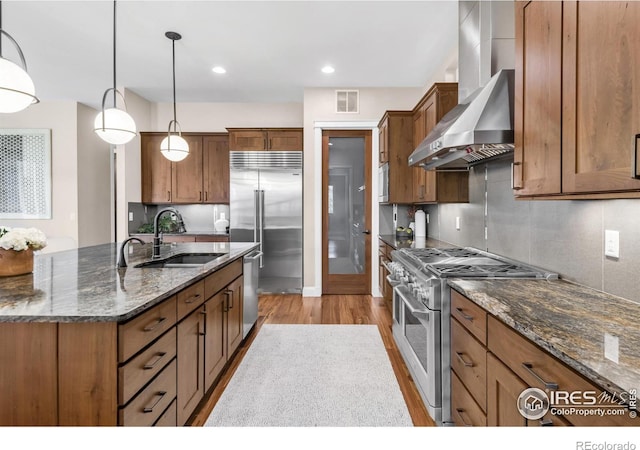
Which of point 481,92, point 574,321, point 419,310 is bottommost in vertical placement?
point 419,310

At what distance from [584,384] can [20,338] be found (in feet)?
5.76

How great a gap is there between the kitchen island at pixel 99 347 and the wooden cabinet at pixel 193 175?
3.58 m

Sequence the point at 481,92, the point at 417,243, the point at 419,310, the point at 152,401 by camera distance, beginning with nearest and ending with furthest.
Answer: the point at 152,401 → the point at 419,310 → the point at 481,92 → the point at 417,243

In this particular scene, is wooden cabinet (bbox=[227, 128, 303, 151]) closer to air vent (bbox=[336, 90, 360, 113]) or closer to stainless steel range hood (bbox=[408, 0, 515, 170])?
air vent (bbox=[336, 90, 360, 113])

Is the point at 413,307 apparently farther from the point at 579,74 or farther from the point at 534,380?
the point at 579,74

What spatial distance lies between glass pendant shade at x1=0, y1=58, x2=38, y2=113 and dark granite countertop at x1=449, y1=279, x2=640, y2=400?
2495 mm

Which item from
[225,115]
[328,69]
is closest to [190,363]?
[328,69]

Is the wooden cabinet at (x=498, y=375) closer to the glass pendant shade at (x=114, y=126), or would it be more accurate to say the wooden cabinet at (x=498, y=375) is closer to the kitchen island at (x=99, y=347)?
the kitchen island at (x=99, y=347)

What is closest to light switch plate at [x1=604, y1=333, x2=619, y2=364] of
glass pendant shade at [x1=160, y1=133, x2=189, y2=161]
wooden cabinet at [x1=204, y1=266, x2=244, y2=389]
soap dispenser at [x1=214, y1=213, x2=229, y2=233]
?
wooden cabinet at [x1=204, y1=266, x2=244, y2=389]

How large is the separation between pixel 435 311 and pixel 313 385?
1.09 m

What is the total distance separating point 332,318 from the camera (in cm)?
398

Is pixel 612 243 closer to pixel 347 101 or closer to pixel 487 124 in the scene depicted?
pixel 487 124

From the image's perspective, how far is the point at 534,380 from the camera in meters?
1.07

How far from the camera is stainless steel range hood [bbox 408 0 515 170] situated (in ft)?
6.48
